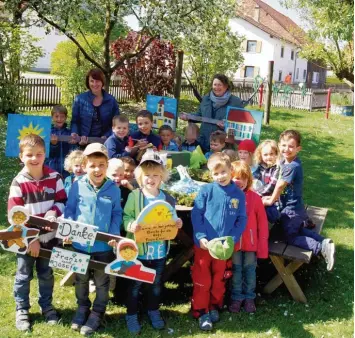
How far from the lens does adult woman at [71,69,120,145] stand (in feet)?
20.4

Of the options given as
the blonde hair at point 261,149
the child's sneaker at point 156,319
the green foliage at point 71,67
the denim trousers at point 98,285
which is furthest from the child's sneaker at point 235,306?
the green foliage at point 71,67

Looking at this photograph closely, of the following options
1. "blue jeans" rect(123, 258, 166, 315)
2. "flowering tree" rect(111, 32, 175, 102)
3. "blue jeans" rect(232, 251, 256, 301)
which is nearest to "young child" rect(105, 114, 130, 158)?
"blue jeans" rect(123, 258, 166, 315)

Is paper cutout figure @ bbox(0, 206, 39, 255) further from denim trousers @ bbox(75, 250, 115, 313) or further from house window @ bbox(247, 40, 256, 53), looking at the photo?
house window @ bbox(247, 40, 256, 53)

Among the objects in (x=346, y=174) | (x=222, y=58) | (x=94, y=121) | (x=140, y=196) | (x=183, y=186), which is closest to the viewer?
(x=140, y=196)

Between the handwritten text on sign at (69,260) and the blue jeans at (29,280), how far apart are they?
0.27 m

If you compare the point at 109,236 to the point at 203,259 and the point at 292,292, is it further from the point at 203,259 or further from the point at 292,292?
the point at 292,292

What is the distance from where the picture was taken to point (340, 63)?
927 inches

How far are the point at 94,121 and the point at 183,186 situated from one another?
1.83 m

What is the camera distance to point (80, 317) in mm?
4312

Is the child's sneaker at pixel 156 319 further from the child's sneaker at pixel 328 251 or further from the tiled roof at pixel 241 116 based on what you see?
the tiled roof at pixel 241 116

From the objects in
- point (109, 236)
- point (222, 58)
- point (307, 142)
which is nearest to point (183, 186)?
point (109, 236)

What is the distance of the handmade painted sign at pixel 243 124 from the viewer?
6828 millimetres

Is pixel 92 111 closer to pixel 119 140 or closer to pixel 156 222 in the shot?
pixel 119 140

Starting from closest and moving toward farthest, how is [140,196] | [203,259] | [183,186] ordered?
[140,196] → [203,259] → [183,186]
